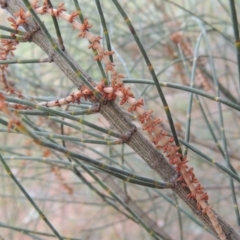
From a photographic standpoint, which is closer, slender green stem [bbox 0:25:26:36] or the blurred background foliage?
slender green stem [bbox 0:25:26:36]

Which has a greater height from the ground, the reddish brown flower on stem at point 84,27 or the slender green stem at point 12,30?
the reddish brown flower on stem at point 84,27

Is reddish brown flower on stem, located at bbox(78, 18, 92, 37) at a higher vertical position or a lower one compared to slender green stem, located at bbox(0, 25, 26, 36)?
higher

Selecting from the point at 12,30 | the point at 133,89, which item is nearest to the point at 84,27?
the point at 12,30

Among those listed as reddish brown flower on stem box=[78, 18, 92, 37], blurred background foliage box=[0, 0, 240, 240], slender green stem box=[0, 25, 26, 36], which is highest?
blurred background foliage box=[0, 0, 240, 240]

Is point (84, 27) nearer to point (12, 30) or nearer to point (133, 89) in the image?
point (12, 30)

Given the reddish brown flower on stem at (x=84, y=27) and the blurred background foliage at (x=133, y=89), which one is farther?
the blurred background foliage at (x=133, y=89)

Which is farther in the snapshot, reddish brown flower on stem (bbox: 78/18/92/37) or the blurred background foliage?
the blurred background foliage

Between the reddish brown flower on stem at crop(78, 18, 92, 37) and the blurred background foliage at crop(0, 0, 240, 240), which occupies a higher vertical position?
the blurred background foliage at crop(0, 0, 240, 240)

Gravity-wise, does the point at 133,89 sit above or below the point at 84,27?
above

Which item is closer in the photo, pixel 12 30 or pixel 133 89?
pixel 12 30

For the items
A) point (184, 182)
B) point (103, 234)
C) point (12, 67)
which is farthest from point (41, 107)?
point (103, 234)

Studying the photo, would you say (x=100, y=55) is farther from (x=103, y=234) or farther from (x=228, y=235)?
(x=103, y=234)
